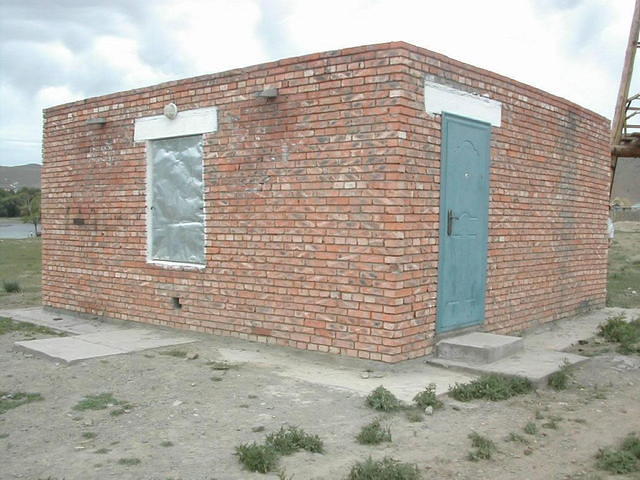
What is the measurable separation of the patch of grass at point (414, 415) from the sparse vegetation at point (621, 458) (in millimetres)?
1297

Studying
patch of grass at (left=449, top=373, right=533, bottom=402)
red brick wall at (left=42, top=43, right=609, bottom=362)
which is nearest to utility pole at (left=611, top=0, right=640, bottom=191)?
red brick wall at (left=42, top=43, right=609, bottom=362)

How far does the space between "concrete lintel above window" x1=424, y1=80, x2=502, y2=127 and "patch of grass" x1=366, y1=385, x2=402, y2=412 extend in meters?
2.91

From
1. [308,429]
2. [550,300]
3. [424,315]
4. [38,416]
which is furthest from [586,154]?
[38,416]

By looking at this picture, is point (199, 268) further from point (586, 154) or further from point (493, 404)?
point (586, 154)

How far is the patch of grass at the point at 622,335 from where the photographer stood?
7.68 meters

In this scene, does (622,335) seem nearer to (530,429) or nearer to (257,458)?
(530,429)

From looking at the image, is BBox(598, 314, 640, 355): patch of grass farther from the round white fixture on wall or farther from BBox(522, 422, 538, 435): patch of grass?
the round white fixture on wall

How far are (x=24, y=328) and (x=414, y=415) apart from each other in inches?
241

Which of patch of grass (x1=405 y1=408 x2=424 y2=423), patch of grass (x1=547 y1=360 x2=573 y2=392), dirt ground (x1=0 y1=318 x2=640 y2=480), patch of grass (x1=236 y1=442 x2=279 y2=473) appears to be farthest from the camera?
patch of grass (x1=547 y1=360 x2=573 y2=392)

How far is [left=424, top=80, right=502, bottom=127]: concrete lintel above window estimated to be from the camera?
6.64 metres

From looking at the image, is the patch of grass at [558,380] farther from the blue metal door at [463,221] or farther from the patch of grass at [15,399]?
the patch of grass at [15,399]

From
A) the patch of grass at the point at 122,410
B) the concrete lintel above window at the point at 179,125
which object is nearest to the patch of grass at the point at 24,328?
the concrete lintel above window at the point at 179,125

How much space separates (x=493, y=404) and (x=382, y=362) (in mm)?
1169

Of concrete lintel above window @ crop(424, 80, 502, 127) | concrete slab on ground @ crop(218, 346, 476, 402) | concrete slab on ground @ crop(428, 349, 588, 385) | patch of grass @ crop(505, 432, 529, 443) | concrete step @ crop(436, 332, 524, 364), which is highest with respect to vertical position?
concrete lintel above window @ crop(424, 80, 502, 127)
